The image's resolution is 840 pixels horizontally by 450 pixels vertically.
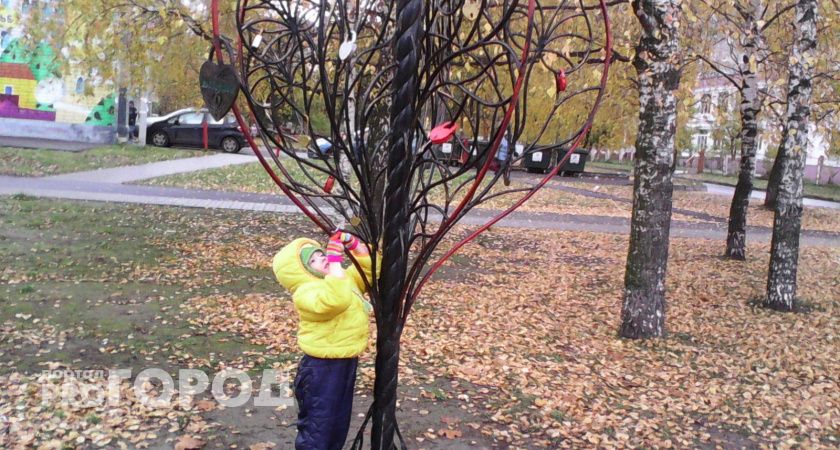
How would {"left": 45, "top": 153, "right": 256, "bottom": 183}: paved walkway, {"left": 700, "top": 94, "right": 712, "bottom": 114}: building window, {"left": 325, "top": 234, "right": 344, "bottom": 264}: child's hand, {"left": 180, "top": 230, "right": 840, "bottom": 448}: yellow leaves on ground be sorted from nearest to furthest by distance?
{"left": 325, "top": 234, "right": 344, "bottom": 264}: child's hand < {"left": 180, "top": 230, "right": 840, "bottom": 448}: yellow leaves on ground < {"left": 700, "top": 94, "right": 712, "bottom": 114}: building window < {"left": 45, "top": 153, "right": 256, "bottom": 183}: paved walkway

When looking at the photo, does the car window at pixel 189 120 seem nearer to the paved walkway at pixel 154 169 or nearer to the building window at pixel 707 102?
the paved walkway at pixel 154 169

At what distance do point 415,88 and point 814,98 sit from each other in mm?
Result: 11417

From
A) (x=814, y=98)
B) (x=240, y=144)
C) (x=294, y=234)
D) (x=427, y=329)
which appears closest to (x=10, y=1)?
(x=240, y=144)

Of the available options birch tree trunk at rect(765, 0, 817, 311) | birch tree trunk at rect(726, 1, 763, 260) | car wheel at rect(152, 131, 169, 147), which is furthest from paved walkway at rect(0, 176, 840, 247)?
car wheel at rect(152, 131, 169, 147)

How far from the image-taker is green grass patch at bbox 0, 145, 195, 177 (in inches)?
623

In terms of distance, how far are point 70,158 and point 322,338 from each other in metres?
17.9

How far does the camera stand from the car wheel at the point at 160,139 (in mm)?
26203

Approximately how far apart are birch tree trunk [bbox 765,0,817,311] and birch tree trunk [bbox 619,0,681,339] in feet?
6.71

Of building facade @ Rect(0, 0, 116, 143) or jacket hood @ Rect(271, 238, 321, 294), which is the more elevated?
building facade @ Rect(0, 0, 116, 143)

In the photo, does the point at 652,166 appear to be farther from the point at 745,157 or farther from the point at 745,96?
the point at 745,157

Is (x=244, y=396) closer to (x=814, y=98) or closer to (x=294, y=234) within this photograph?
(x=294, y=234)

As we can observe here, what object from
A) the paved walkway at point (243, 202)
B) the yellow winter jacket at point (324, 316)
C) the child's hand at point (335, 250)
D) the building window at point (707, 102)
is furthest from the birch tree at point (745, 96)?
the child's hand at point (335, 250)

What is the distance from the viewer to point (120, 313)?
6.20 metres

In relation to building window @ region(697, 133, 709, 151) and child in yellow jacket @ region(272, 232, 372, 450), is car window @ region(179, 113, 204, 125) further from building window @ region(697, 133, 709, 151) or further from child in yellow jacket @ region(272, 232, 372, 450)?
building window @ region(697, 133, 709, 151)
